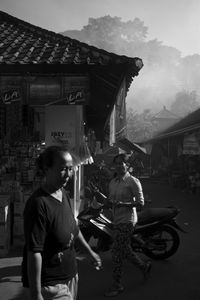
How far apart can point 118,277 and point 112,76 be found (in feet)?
11.6

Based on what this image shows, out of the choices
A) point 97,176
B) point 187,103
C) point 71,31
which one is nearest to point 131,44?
point 71,31

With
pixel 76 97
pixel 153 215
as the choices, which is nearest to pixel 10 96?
pixel 76 97

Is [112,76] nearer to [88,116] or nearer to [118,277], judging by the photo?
[118,277]

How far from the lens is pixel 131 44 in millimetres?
129125

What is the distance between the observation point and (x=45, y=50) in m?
Result: 7.33

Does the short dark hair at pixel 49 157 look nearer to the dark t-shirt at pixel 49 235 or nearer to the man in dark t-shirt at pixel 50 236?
the man in dark t-shirt at pixel 50 236

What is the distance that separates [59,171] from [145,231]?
4.38 m

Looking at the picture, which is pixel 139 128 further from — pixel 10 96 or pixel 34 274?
Answer: pixel 34 274

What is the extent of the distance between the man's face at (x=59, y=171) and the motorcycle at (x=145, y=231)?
3.72 m

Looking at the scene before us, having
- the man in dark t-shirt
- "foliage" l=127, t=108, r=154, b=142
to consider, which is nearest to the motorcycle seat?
the man in dark t-shirt

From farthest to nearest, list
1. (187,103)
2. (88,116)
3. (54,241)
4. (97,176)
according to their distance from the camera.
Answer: (187,103) < (97,176) < (88,116) < (54,241)

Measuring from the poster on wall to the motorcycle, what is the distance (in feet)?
5.14

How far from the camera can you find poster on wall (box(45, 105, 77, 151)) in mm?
7668

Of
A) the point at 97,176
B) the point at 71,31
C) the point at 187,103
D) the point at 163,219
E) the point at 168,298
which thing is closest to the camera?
the point at 168,298
